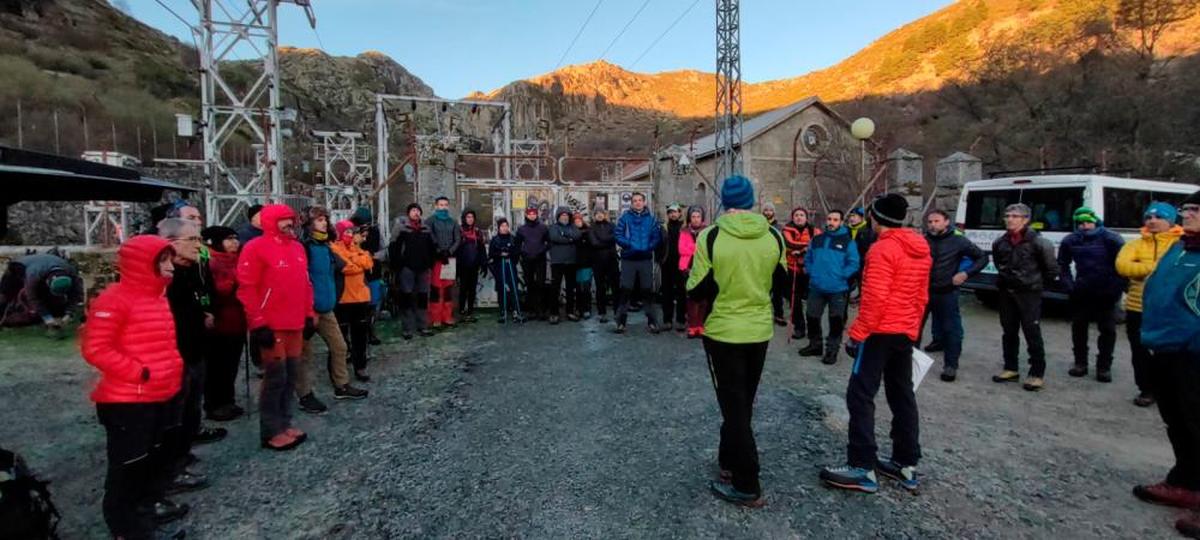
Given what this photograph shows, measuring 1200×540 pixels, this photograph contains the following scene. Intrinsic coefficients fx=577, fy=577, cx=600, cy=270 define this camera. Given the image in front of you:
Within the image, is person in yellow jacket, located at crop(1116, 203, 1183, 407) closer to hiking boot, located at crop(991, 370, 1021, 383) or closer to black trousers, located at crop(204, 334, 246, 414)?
hiking boot, located at crop(991, 370, 1021, 383)

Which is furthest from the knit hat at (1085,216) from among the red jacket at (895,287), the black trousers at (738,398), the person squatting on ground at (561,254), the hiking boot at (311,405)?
the hiking boot at (311,405)

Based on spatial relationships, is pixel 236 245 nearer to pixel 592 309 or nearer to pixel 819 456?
pixel 819 456

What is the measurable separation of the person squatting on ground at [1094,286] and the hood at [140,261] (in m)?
7.17

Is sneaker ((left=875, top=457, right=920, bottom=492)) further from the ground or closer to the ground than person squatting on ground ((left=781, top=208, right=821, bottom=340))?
closer to the ground

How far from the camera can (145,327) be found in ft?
9.20

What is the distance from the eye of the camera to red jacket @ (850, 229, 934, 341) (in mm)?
3348

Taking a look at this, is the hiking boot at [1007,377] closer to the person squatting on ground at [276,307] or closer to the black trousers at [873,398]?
the black trousers at [873,398]

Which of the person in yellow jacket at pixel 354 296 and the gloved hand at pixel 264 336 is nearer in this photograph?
the gloved hand at pixel 264 336

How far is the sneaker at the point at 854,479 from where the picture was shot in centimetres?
331

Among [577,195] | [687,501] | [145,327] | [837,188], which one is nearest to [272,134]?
[577,195]

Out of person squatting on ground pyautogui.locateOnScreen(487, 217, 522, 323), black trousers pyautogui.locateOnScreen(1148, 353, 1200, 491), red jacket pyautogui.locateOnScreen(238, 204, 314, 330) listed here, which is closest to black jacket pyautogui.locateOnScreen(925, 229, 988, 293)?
black trousers pyautogui.locateOnScreen(1148, 353, 1200, 491)

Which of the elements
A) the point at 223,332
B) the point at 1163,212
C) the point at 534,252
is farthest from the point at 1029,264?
the point at 223,332

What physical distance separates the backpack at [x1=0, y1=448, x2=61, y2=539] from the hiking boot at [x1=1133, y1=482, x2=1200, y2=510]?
5.58 metres

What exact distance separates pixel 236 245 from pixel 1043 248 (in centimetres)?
729
